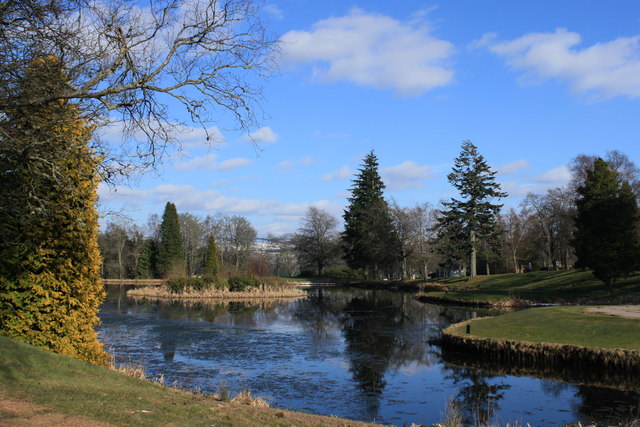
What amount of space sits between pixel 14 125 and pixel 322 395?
8.59m

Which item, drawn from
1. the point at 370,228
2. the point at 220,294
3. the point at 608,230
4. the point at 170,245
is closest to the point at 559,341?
the point at 608,230

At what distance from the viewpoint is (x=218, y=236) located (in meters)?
83.1

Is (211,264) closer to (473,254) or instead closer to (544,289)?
(473,254)

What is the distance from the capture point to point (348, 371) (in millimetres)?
14883

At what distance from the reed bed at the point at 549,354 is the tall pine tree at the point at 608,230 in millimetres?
17382

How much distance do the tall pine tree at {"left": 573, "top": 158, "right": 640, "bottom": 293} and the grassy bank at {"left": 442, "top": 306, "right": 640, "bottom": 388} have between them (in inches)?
486

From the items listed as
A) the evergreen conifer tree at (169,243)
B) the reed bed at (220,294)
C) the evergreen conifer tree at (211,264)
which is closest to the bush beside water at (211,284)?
the reed bed at (220,294)

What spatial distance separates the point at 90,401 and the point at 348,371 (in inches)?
369

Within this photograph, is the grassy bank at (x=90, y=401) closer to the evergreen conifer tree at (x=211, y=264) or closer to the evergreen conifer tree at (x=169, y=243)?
the evergreen conifer tree at (x=211, y=264)

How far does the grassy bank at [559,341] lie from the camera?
14.3m

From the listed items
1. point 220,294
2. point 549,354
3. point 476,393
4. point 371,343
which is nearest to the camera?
point 476,393

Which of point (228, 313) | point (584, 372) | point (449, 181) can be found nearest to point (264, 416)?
point (584, 372)

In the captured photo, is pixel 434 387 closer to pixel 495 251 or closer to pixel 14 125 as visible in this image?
pixel 14 125

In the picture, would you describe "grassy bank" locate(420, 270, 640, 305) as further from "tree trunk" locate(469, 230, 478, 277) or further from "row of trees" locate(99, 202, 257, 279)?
"row of trees" locate(99, 202, 257, 279)
